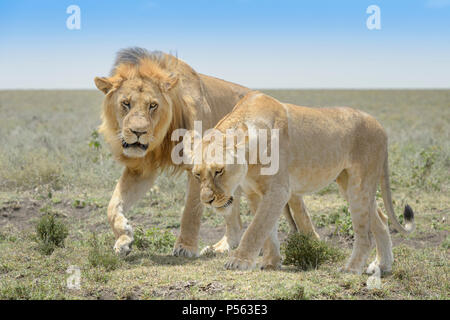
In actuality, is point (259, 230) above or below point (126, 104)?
below

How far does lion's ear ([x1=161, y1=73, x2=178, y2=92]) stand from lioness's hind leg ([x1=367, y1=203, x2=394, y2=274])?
2.62 m

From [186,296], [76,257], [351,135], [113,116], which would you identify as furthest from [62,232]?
[351,135]

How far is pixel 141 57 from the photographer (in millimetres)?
6738

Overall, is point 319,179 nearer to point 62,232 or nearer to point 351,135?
point 351,135

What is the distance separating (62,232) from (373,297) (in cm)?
389

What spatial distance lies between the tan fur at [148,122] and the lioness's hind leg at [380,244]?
193 cm

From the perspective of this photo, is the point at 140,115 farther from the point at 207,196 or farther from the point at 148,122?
the point at 207,196

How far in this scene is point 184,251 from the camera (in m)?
6.57

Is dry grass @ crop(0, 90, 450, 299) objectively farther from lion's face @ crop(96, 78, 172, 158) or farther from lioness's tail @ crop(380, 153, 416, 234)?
lion's face @ crop(96, 78, 172, 158)

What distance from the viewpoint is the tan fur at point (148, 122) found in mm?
6045

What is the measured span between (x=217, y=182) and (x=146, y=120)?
1.70 m

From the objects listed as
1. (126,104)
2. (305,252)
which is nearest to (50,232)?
(126,104)

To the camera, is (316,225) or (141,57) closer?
(141,57)

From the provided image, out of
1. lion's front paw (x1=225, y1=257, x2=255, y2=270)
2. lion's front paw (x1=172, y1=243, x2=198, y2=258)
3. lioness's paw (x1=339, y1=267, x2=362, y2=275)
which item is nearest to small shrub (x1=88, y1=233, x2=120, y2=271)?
lion's front paw (x1=172, y1=243, x2=198, y2=258)
